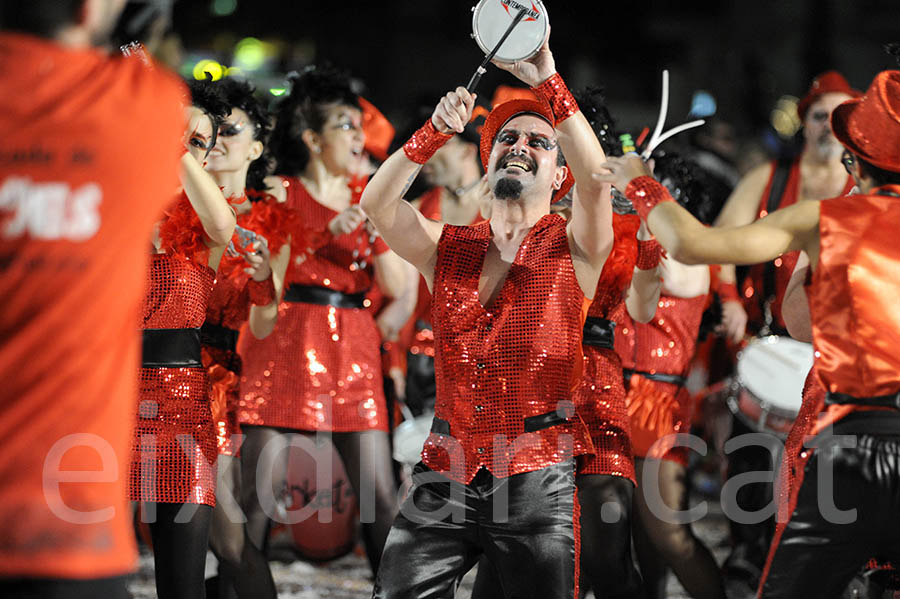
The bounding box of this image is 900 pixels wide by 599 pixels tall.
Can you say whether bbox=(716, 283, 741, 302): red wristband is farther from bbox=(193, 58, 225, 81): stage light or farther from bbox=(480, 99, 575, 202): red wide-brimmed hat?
bbox=(193, 58, 225, 81): stage light

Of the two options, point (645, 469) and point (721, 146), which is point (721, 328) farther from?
point (721, 146)

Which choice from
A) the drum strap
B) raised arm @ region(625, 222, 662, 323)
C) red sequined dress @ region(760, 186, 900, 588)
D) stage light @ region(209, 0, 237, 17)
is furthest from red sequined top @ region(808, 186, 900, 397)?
stage light @ region(209, 0, 237, 17)

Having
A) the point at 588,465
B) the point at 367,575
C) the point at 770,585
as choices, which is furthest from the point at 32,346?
the point at 367,575

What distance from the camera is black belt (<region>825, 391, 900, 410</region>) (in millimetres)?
2969

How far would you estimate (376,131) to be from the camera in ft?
20.4

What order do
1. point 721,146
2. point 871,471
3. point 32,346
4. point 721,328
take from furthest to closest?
point 721,146 < point 721,328 < point 871,471 < point 32,346

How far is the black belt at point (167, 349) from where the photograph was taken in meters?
3.72

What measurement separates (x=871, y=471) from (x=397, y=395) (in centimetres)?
350

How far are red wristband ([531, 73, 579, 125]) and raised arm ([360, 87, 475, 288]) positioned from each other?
0.22 meters

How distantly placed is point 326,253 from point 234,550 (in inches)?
55.2

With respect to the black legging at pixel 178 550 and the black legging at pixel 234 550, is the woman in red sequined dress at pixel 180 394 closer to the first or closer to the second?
the black legging at pixel 178 550

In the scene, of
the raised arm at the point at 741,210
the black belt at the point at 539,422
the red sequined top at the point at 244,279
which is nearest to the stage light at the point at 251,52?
the raised arm at the point at 741,210

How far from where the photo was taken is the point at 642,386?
15.9 ft

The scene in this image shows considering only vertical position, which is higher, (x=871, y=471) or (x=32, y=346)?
(x=32, y=346)
